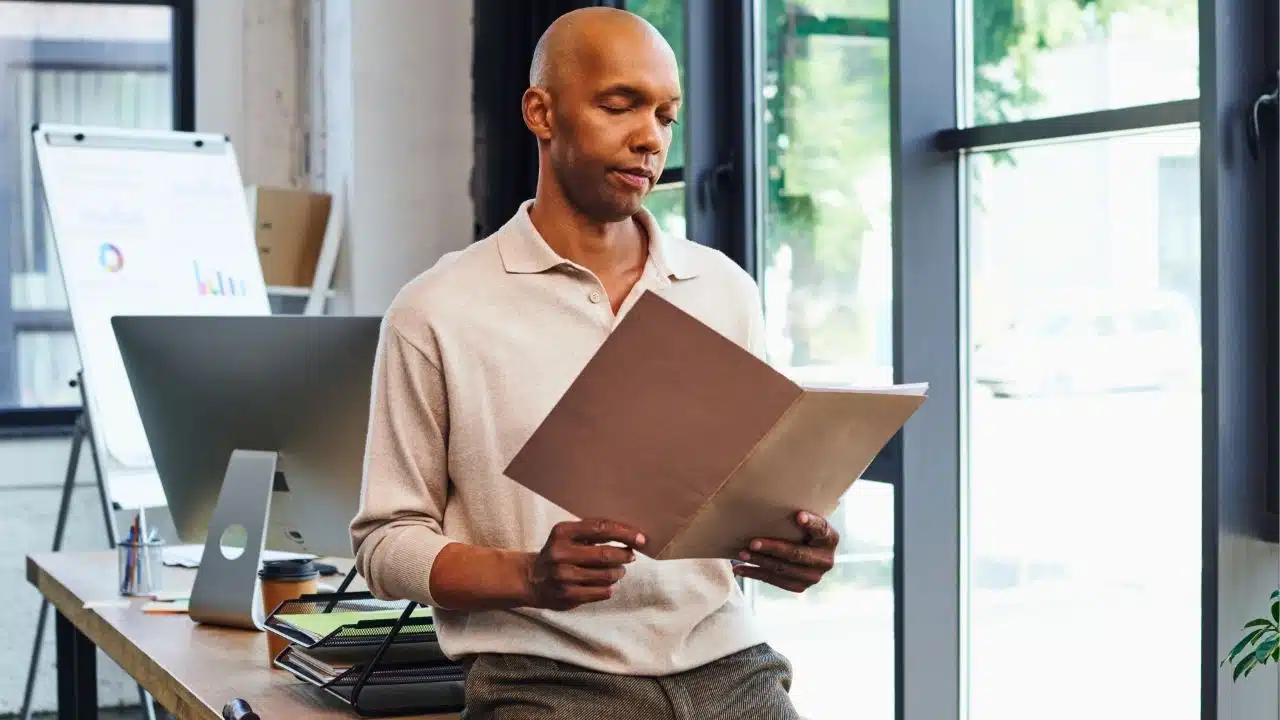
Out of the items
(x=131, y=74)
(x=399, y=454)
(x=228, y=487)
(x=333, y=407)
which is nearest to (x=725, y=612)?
(x=399, y=454)

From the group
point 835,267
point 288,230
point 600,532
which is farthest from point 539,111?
point 288,230

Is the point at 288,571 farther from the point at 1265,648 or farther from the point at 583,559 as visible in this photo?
the point at 1265,648

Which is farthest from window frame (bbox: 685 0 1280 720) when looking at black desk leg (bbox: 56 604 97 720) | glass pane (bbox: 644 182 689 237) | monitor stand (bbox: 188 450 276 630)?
black desk leg (bbox: 56 604 97 720)

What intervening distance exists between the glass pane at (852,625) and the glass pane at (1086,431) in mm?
231

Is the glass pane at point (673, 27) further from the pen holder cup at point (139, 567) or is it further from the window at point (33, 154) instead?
the window at point (33, 154)

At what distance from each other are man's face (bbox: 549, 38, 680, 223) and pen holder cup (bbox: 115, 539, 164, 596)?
4.33 ft

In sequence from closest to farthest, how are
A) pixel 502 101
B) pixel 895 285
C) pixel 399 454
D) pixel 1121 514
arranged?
pixel 399 454 < pixel 1121 514 < pixel 895 285 < pixel 502 101

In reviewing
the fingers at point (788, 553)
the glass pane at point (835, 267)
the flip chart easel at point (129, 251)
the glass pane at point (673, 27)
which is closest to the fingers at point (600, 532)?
the fingers at point (788, 553)

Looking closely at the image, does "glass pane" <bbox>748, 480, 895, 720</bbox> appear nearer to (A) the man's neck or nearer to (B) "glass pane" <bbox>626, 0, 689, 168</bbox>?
(B) "glass pane" <bbox>626, 0, 689, 168</bbox>

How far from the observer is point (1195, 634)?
92.3 inches

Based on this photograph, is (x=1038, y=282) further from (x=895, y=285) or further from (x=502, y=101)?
(x=502, y=101)

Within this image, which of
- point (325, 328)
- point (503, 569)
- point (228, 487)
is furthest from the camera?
point (228, 487)

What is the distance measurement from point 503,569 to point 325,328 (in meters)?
0.82

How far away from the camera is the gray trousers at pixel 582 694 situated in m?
1.51
